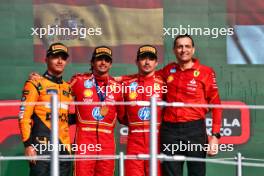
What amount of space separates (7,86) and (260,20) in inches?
126

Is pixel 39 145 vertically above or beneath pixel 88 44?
beneath

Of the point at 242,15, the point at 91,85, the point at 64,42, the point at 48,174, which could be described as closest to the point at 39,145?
the point at 48,174

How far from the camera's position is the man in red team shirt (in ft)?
29.9

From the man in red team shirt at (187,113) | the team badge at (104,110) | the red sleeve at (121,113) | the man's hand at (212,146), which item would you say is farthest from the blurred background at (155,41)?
the man's hand at (212,146)

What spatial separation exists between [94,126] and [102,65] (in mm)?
691

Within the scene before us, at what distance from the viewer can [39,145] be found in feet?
30.4

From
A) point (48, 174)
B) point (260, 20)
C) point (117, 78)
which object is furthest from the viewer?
point (260, 20)

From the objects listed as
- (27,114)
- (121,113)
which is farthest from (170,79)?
(27,114)

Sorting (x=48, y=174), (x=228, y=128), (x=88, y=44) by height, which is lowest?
(x=48, y=174)

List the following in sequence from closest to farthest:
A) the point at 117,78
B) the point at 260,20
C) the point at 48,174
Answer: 1. the point at 48,174
2. the point at 117,78
3. the point at 260,20

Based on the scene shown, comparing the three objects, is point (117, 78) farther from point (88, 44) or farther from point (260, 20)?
point (260, 20)

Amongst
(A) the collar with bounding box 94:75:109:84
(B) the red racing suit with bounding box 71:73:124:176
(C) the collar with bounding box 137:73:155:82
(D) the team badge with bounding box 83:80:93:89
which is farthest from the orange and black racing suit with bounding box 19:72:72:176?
(C) the collar with bounding box 137:73:155:82

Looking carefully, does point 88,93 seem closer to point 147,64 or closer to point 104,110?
point 104,110

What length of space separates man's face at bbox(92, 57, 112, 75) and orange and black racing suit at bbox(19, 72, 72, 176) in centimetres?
53
